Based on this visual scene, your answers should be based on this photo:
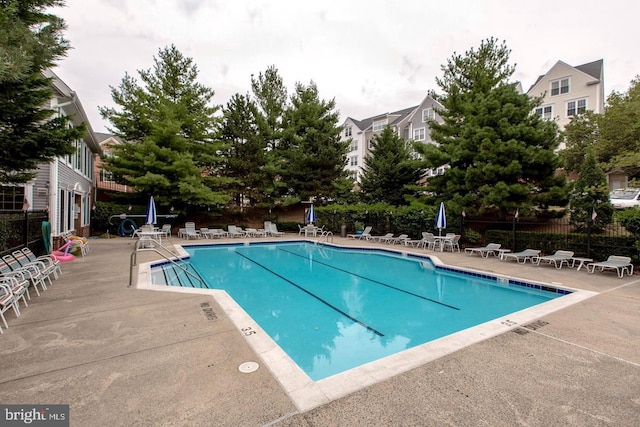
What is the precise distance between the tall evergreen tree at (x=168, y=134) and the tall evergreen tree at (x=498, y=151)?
14.0 metres

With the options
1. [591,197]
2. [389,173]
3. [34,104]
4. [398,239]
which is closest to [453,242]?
[398,239]

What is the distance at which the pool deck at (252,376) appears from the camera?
234 centimetres

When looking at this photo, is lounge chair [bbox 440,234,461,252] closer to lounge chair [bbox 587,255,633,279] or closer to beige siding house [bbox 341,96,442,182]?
lounge chair [bbox 587,255,633,279]

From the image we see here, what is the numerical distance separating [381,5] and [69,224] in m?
15.8

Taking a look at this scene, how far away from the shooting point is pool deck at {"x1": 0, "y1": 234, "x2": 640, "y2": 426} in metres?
2.34

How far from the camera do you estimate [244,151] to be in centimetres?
2242

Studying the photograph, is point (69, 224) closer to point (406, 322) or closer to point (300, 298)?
point (300, 298)

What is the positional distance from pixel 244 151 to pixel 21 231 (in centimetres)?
1584

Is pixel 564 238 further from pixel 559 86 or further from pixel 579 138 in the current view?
pixel 559 86

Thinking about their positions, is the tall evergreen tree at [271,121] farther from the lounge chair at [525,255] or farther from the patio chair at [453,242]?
the lounge chair at [525,255]

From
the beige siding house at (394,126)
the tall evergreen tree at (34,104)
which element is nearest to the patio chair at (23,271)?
the tall evergreen tree at (34,104)

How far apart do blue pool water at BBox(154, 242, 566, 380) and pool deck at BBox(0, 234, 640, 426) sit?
1.27m

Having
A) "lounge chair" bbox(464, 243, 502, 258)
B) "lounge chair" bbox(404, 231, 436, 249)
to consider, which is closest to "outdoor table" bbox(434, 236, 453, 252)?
"lounge chair" bbox(404, 231, 436, 249)

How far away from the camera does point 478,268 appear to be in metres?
9.21
